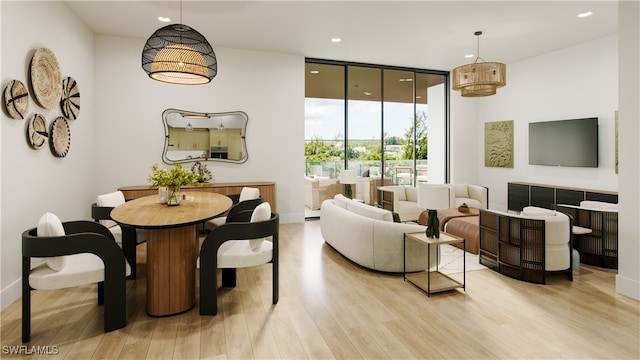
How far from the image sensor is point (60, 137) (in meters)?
3.93

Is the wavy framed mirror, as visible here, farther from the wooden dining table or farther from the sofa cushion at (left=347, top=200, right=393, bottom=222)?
the wooden dining table

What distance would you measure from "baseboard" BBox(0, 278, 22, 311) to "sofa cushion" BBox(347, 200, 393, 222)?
131 inches

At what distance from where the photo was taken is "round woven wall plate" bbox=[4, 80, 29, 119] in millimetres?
2902

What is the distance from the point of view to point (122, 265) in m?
2.42

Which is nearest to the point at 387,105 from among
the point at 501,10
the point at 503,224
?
the point at 501,10

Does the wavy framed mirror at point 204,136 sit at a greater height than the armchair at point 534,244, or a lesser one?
greater

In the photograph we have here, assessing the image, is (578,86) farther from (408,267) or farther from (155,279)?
(155,279)

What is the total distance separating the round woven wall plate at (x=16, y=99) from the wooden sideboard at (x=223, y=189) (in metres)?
2.00

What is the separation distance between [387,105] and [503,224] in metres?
4.15

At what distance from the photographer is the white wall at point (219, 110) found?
5297 mm

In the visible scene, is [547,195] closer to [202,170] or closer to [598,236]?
[598,236]

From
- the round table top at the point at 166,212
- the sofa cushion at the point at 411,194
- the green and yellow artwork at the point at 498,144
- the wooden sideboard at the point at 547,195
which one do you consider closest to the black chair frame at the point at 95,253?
the round table top at the point at 166,212

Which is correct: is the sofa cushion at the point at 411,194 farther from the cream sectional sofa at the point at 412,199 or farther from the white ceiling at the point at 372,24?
the white ceiling at the point at 372,24

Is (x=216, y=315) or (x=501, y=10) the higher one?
(x=501, y=10)
